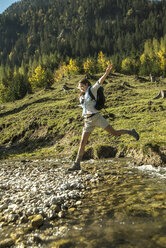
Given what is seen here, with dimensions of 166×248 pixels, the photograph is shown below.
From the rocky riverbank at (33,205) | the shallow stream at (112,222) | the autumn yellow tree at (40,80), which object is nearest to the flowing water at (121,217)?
the shallow stream at (112,222)

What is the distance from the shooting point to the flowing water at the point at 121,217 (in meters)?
3.49

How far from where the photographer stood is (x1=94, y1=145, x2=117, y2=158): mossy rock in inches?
577

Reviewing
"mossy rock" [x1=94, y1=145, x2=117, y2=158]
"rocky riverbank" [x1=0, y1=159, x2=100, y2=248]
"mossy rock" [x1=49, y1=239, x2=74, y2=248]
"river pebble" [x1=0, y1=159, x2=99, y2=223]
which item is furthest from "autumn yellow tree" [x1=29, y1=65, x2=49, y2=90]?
"mossy rock" [x1=49, y1=239, x2=74, y2=248]

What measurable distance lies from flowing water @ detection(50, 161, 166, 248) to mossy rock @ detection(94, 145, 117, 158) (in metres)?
7.67

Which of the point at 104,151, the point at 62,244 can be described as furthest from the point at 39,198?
the point at 104,151

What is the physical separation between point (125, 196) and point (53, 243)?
2.61 metres

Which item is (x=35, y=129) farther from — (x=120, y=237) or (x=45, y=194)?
(x=120, y=237)

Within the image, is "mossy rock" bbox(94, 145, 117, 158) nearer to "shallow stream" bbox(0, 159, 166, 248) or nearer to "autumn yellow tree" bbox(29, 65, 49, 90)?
→ "shallow stream" bbox(0, 159, 166, 248)

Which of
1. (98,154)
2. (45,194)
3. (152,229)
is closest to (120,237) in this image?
(152,229)

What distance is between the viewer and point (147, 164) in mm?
9820

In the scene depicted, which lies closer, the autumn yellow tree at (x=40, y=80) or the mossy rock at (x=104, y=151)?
the mossy rock at (x=104, y=151)

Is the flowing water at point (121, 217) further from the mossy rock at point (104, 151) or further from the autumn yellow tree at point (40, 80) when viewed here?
the autumn yellow tree at point (40, 80)

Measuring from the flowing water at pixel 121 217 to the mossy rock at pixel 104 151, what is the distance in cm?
767

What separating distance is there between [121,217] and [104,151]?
1055cm
